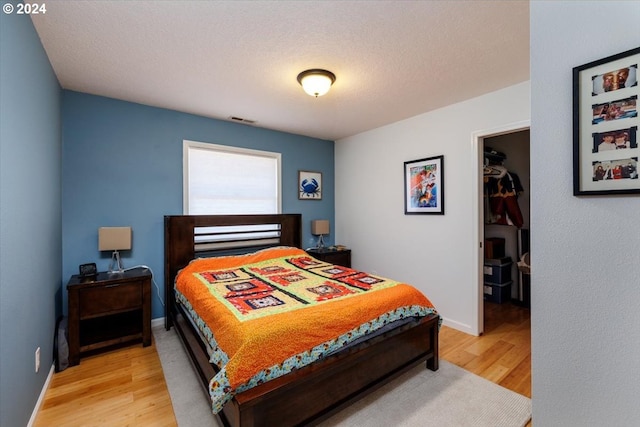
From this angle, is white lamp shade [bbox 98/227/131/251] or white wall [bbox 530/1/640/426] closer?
white wall [bbox 530/1/640/426]

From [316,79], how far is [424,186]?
6.24 ft

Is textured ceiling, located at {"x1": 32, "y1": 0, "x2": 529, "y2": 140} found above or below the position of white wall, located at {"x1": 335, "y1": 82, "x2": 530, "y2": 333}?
above

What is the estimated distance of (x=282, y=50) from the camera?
2.13 meters

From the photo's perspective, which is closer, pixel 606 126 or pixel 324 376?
pixel 606 126

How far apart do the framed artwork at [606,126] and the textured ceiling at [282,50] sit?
1112 millimetres

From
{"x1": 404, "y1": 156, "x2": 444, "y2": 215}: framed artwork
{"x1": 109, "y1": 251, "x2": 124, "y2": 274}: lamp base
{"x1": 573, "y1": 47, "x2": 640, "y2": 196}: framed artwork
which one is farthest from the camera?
{"x1": 404, "y1": 156, "x2": 444, "y2": 215}: framed artwork

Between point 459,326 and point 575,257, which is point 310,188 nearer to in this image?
point 459,326

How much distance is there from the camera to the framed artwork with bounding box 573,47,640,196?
2.80ft

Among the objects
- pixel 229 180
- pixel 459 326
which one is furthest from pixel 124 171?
pixel 459 326

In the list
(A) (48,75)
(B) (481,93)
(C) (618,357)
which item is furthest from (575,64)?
(A) (48,75)

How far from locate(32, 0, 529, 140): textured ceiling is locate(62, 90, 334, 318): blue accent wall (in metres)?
0.25

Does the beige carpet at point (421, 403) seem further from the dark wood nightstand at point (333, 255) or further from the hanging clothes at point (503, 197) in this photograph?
the hanging clothes at point (503, 197)

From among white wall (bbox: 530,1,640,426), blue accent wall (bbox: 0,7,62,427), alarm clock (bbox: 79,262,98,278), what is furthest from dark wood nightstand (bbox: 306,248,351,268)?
white wall (bbox: 530,1,640,426)

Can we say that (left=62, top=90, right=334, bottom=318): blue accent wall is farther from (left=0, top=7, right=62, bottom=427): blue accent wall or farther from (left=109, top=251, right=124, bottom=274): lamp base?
(left=0, top=7, right=62, bottom=427): blue accent wall
